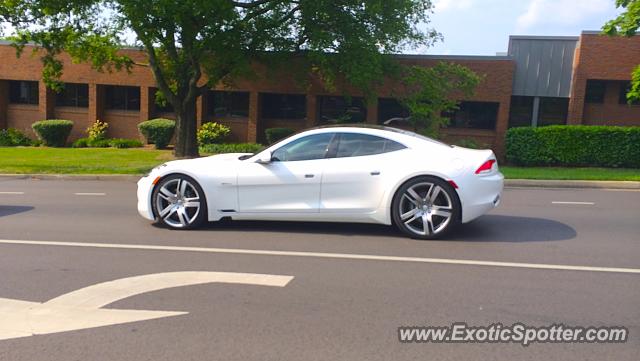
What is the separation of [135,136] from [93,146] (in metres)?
2.14

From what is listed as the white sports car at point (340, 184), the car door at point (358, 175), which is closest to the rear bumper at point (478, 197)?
the white sports car at point (340, 184)

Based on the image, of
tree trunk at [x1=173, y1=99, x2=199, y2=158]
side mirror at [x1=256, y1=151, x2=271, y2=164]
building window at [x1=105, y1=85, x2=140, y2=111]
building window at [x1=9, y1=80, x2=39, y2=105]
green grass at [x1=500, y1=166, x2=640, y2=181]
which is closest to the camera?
side mirror at [x1=256, y1=151, x2=271, y2=164]

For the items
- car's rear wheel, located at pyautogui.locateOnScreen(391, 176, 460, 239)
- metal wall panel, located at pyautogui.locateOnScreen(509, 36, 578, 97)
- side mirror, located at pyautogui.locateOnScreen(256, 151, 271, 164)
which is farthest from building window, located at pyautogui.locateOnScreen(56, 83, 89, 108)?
car's rear wheel, located at pyautogui.locateOnScreen(391, 176, 460, 239)

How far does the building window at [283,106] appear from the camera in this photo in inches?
1008

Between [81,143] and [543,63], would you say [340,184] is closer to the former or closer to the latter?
[543,63]

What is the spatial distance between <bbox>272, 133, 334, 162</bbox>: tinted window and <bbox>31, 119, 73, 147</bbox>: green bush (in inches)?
863

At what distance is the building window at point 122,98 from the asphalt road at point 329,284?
19778 mm

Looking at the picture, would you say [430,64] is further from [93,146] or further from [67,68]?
[67,68]

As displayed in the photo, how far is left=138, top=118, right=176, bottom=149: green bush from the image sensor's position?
24.6 metres

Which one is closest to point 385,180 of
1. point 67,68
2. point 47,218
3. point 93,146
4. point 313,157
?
point 313,157

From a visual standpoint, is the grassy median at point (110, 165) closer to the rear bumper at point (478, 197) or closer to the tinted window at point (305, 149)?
the rear bumper at point (478, 197)

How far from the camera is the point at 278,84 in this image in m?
25.0

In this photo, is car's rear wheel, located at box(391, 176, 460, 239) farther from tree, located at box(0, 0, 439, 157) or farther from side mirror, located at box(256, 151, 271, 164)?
tree, located at box(0, 0, 439, 157)

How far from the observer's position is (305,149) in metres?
7.41
